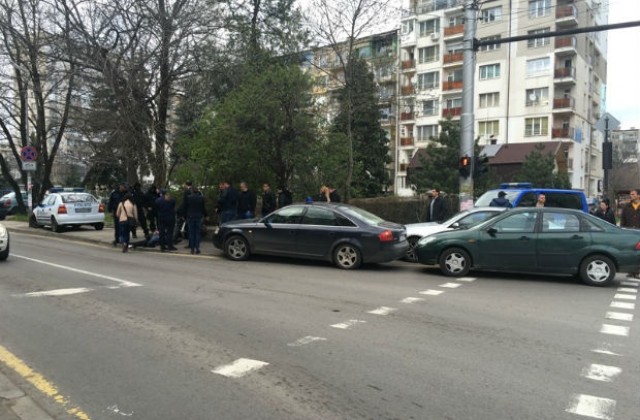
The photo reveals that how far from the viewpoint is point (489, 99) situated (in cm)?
5384

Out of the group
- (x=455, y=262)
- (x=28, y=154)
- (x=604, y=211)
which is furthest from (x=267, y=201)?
(x=28, y=154)

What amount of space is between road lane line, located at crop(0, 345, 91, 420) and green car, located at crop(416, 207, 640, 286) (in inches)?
305

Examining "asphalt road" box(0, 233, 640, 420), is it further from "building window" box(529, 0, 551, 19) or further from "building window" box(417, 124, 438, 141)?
"building window" box(417, 124, 438, 141)

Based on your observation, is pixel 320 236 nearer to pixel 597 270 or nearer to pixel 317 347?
pixel 597 270

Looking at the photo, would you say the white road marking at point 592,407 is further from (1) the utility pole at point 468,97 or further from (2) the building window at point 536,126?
(2) the building window at point 536,126

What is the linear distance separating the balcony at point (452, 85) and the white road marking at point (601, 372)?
173ft

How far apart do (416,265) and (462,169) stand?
471 centimetres

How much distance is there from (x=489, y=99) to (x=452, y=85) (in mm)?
4021

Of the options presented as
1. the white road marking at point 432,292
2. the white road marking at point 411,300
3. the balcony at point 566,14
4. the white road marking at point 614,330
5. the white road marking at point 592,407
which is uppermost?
the balcony at point 566,14

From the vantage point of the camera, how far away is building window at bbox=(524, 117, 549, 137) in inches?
2008

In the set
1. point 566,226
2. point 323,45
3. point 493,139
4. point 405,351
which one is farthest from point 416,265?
point 493,139

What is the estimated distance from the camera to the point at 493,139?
5272 cm

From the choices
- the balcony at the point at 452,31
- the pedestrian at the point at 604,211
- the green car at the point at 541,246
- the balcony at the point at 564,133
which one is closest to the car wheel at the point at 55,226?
the green car at the point at 541,246

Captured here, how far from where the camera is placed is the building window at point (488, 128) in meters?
53.2
